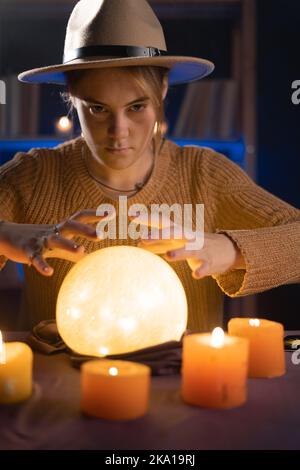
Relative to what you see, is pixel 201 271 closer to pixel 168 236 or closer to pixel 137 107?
pixel 168 236

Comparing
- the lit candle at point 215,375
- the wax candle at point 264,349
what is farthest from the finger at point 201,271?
the lit candle at point 215,375

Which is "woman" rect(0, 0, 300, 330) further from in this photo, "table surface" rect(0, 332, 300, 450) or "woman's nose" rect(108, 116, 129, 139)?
"table surface" rect(0, 332, 300, 450)

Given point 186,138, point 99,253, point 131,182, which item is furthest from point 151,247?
point 186,138

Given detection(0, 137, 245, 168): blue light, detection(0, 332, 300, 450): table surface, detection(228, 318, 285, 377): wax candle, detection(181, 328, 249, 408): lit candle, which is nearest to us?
detection(0, 332, 300, 450): table surface

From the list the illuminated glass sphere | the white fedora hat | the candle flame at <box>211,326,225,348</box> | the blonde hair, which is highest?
the white fedora hat

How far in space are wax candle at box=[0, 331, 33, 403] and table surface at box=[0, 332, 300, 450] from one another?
0.04 feet

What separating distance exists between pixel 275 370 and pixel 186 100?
1.62 m

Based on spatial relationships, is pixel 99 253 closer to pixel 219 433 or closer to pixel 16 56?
pixel 219 433

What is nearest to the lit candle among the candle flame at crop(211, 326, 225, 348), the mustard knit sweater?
the candle flame at crop(211, 326, 225, 348)

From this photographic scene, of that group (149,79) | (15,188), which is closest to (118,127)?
(149,79)

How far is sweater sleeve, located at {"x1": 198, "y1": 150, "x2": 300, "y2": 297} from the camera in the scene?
3.82 feet

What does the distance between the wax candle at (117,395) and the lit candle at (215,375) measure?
0.07m

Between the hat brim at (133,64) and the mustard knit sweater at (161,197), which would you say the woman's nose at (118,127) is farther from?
the mustard knit sweater at (161,197)

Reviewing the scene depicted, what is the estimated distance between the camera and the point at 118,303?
2.76ft
